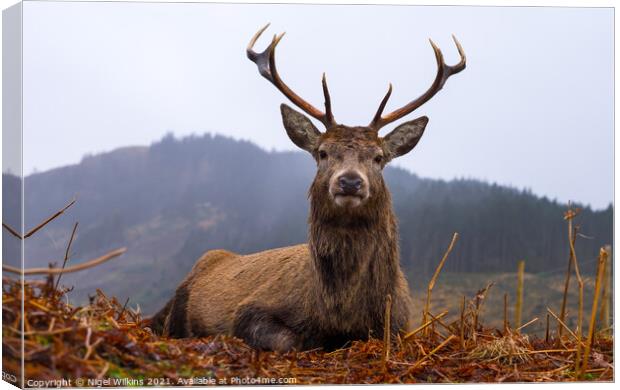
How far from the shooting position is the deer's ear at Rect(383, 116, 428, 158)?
8.33 meters

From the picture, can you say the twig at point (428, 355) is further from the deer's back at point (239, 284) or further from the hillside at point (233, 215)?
the hillside at point (233, 215)

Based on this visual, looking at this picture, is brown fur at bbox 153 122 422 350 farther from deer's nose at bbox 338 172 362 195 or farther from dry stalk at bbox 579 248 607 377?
dry stalk at bbox 579 248 607 377

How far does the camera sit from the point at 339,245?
7906 millimetres

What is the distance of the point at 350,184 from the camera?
7320 millimetres

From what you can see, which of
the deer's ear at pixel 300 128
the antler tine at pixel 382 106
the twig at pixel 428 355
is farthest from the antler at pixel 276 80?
the twig at pixel 428 355

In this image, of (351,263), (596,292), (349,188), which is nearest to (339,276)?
(351,263)

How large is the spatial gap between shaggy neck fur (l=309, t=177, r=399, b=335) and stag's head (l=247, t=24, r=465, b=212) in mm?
106

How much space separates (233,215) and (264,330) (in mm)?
17602

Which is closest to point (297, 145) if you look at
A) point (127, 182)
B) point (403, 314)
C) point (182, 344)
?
point (403, 314)

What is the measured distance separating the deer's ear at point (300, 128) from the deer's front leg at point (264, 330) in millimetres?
1590

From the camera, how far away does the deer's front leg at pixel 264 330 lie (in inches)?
311

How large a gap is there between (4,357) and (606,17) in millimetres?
5590

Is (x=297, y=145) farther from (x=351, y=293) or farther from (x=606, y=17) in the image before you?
(x=606, y=17)

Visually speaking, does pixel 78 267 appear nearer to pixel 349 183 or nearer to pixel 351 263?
pixel 349 183
